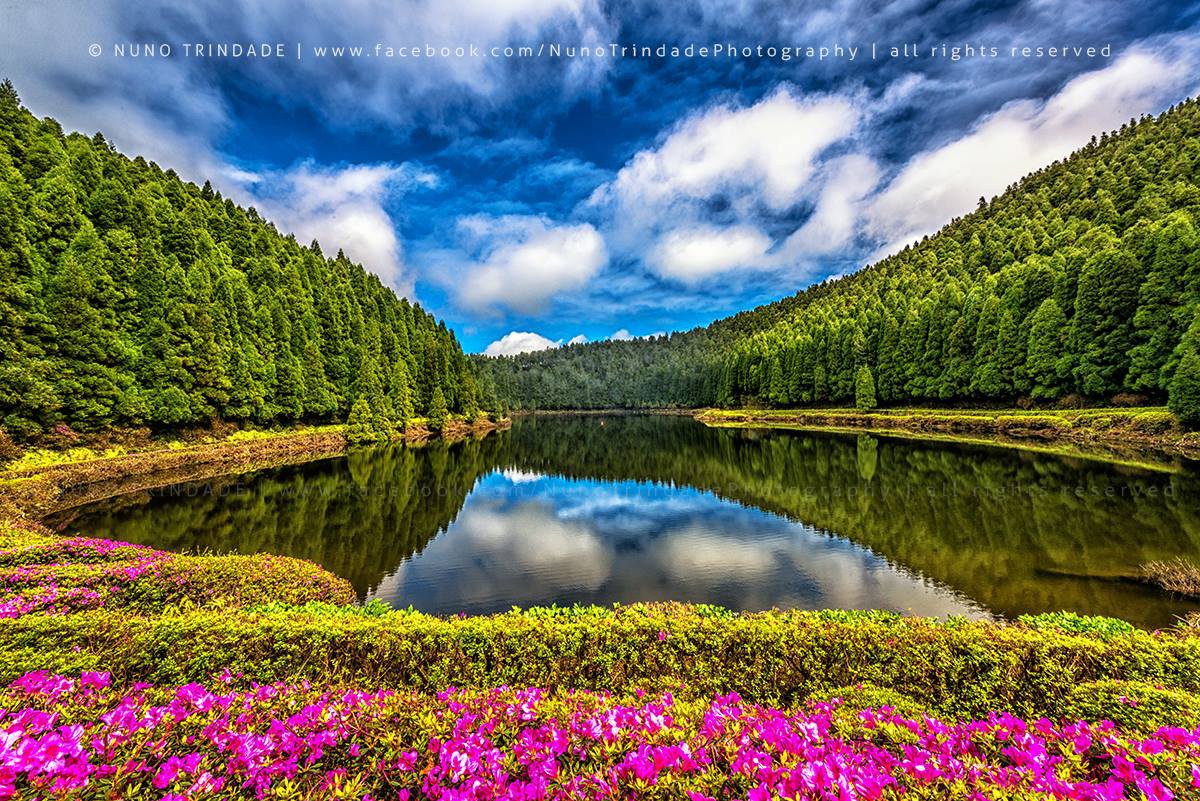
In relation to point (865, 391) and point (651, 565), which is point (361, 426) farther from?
point (865, 391)

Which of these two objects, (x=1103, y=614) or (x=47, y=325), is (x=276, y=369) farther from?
(x=1103, y=614)

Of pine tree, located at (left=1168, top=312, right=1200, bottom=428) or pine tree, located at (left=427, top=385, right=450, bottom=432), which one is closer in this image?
pine tree, located at (left=1168, top=312, right=1200, bottom=428)

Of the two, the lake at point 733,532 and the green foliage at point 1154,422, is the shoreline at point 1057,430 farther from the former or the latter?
the lake at point 733,532

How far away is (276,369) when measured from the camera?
49.1 m

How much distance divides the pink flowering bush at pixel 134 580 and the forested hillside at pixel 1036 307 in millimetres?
51640

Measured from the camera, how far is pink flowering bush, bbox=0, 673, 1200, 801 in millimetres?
3053

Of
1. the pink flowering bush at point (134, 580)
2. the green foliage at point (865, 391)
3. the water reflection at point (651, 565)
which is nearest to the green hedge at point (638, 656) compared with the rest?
the pink flowering bush at point (134, 580)

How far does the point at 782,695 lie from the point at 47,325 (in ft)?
136

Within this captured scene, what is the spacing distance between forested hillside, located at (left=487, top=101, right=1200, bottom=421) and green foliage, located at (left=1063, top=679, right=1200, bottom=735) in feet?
144

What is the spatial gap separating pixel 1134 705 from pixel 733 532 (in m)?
13.8

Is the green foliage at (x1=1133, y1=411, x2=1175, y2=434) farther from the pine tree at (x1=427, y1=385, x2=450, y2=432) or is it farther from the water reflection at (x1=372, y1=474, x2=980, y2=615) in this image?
the pine tree at (x1=427, y1=385, x2=450, y2=432)

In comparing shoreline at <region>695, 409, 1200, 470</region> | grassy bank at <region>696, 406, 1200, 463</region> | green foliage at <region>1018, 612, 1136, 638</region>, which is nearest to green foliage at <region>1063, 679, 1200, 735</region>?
green foliage at <region>1018, 612, 1136, 638</region>

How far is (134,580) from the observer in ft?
30.3

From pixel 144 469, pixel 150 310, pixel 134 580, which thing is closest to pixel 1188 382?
pixel 134 580
